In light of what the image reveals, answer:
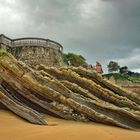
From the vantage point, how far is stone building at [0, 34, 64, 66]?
103 feet

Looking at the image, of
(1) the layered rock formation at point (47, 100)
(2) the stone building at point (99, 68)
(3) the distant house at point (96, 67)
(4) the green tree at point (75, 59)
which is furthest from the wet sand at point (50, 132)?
(2) the stone building at point (99, 68)

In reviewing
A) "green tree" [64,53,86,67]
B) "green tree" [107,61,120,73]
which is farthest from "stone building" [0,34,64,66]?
"green tree" [107,61,120,73]

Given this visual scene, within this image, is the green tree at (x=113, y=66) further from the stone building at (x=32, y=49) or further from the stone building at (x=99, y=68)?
the stone building at (x=32, y=49)

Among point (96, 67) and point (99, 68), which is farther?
point (99, 68)

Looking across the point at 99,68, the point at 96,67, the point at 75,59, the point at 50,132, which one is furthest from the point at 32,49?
the point at 50,132

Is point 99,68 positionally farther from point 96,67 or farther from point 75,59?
point 75,59

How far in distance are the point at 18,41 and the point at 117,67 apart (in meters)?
25.4

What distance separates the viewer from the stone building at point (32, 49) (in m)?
31.3

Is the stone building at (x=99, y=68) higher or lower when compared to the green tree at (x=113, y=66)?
lower

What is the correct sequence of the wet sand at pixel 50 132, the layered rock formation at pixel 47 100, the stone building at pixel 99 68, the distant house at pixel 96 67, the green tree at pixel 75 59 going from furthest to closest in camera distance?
the stone building at pixel 99 68
the green tree at pixel 75 59
the distant house at pixel 96 67
the layered rock formation at pixel 47 100
the wet sand at pixel 50 132

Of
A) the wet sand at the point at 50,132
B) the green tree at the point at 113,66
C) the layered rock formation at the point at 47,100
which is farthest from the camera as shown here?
the green tree at the point at 113,66

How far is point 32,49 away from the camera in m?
31.8

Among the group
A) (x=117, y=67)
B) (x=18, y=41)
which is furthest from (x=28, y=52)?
(x=117, y=67)

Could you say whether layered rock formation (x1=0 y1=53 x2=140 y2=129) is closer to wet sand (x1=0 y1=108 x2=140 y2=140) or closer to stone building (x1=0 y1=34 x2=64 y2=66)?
wet sand (x1=0 y1=108 x2=140 y2=140)
